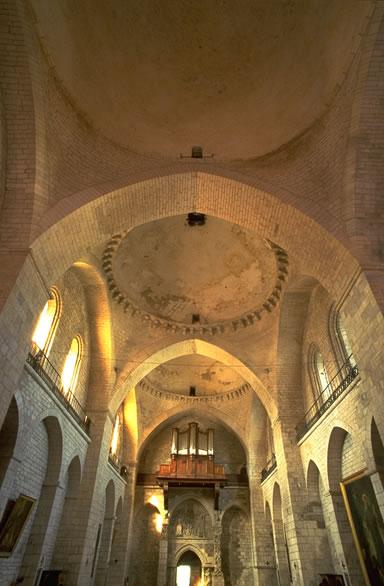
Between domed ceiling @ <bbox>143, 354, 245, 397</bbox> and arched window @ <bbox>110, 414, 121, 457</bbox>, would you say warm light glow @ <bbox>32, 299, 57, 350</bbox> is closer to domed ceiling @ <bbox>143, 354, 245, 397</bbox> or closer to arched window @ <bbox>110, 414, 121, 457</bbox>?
arched window @ <bbox>110, 414, 121, 457</bbox>

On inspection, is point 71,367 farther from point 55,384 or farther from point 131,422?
point 131,422

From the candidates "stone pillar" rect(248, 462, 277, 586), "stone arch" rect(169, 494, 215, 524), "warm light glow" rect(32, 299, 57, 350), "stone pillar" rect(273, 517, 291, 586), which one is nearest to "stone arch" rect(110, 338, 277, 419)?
"warm light glow" rect(32, 299, 57, 350)

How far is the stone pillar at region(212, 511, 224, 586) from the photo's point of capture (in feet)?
52.9

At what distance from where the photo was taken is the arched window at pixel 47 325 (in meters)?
9.43

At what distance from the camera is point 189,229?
12352 mm

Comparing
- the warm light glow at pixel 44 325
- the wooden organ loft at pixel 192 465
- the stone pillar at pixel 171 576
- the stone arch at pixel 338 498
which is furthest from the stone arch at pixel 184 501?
the warm light glow at pixel 44 325

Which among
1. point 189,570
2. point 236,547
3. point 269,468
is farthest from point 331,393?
point 189,570

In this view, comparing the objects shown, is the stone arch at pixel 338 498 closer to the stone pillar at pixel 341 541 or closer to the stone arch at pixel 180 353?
the stone pillar at pixel 341 541

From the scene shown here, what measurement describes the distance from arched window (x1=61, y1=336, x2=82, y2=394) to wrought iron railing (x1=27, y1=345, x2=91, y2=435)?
0.82ft

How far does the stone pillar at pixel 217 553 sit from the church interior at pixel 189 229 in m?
4.29

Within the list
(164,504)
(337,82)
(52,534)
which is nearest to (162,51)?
(337,82)

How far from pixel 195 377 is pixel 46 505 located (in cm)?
980

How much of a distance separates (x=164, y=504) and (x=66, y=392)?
991 cm

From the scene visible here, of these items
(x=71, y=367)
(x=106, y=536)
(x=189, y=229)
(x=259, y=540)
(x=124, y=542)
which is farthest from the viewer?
(x=259, y=540)
